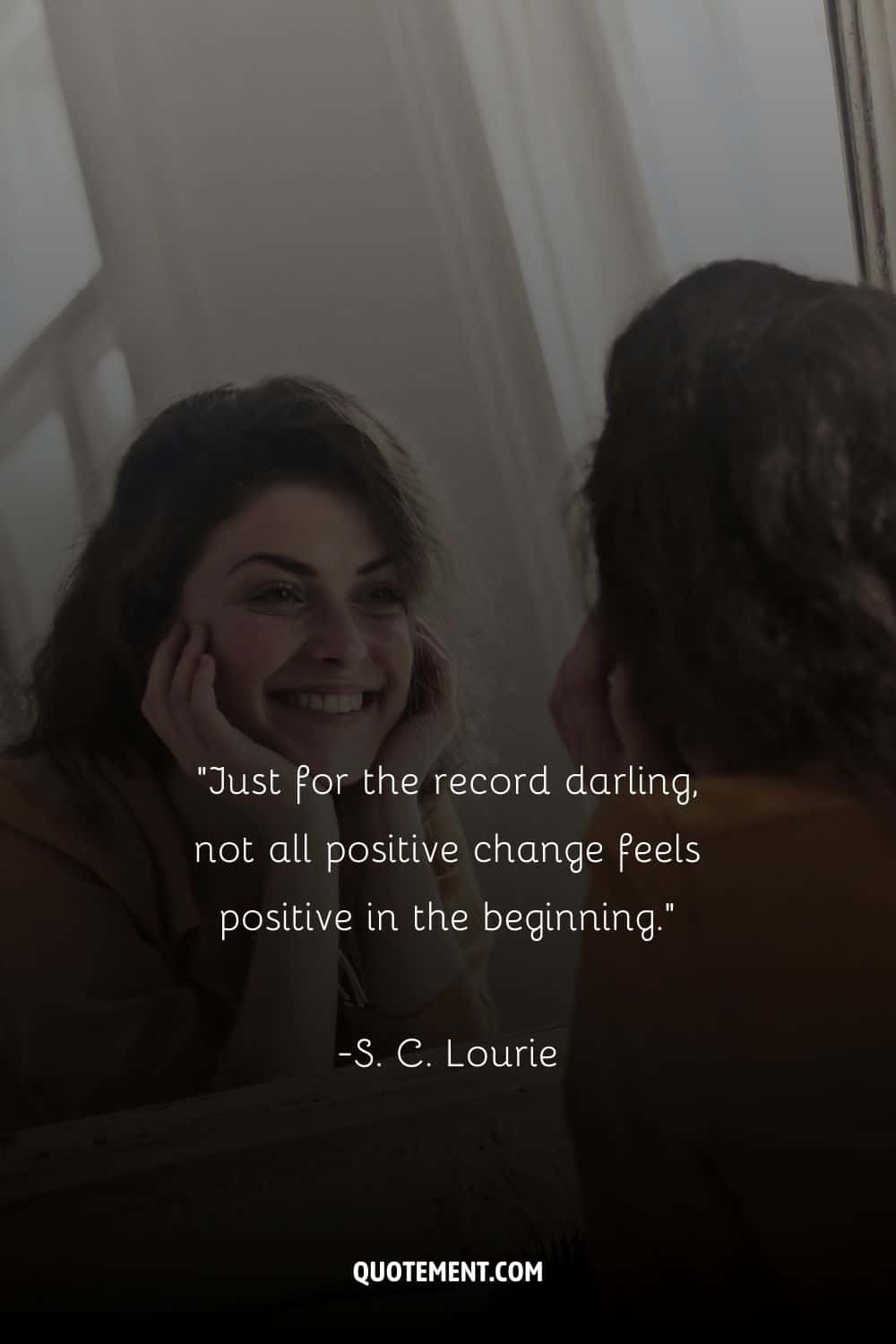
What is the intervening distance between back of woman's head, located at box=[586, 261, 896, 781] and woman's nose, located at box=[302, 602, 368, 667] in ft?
0.99

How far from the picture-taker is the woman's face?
134 centimetres

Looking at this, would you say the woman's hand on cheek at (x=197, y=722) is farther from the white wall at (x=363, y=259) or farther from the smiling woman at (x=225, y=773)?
the white wall at (x=363, y=259)

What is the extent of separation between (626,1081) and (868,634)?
0.48 metres

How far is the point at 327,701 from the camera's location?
137 centimetres

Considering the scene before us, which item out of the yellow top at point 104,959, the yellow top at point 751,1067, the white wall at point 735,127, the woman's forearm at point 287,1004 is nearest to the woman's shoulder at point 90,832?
the yellow top at point 104,959

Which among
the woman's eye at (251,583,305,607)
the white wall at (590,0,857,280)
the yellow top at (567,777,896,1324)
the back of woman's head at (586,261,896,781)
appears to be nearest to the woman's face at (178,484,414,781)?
the woman's eye at (251,583,305,607)

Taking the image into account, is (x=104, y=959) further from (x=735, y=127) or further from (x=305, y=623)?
(x=735, y=127)

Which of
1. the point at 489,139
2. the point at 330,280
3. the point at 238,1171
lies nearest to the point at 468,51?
the point at 489,139

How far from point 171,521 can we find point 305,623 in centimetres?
19

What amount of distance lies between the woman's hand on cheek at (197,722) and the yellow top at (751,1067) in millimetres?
462

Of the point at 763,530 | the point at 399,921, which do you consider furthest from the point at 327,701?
the point at 763,530

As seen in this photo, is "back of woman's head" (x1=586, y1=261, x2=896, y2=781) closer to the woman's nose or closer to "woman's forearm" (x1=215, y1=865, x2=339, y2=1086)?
the woman's nose

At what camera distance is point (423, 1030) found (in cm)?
136

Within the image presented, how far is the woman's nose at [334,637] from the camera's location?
137 centimetres
